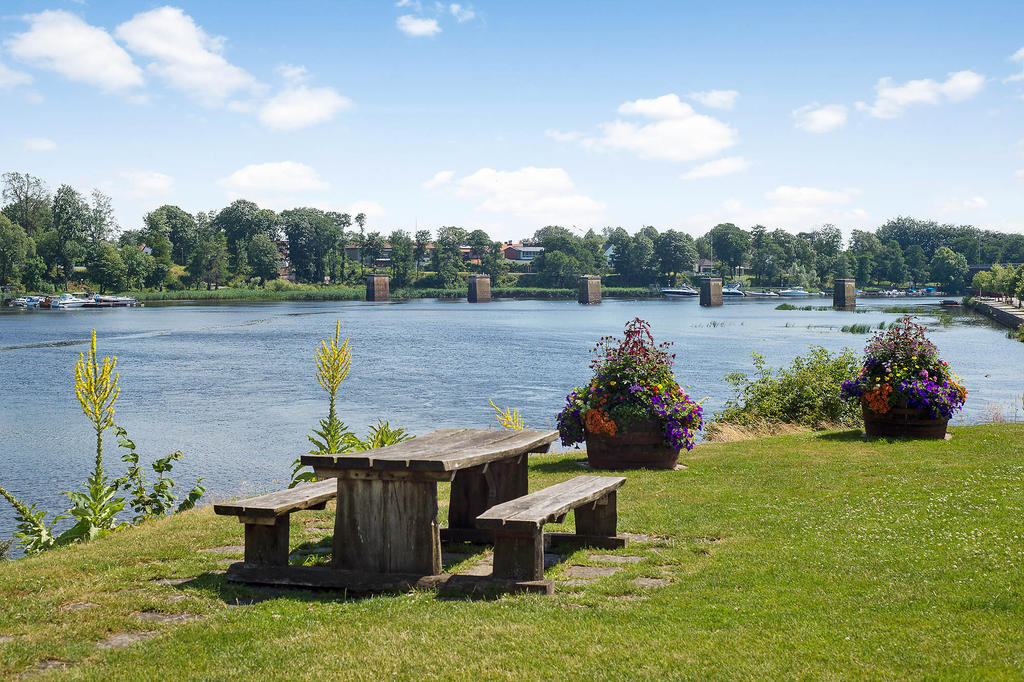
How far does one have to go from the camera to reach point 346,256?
170250 mm

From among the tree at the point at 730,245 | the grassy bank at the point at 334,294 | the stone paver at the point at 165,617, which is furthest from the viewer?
the tree at the point at 730,245

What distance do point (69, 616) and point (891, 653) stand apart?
17.6ft

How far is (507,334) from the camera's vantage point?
2862 inches

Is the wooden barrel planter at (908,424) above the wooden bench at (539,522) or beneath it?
beneath

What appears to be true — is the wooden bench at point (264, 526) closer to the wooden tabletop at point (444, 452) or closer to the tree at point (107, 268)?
the wooden tabletop at point (444, 452)

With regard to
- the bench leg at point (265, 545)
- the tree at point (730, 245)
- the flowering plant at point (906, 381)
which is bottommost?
the bench leg at point (265, 545)

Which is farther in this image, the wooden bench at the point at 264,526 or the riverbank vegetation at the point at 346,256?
the riverbank vegetation at the point at 346,256

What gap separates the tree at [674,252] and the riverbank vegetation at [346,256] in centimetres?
20

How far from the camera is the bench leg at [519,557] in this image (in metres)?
6.67

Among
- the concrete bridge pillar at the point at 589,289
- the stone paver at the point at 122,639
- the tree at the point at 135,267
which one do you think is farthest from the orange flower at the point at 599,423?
the concrete bridge pillar at the point at 589,289

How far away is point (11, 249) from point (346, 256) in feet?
211

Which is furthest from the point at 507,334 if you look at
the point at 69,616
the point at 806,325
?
the point at 69,616

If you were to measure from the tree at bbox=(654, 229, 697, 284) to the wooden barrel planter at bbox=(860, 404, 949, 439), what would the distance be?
539 ft

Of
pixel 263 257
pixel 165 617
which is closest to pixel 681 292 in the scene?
pixel 263 257
